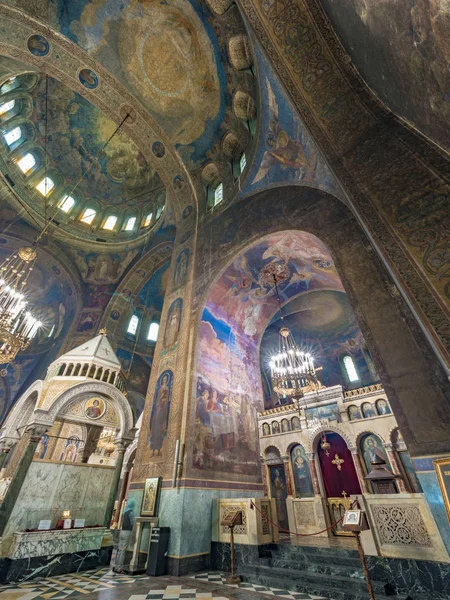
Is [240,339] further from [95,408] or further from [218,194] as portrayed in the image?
[218,194]

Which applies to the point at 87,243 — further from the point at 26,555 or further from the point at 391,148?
the point at 391,148

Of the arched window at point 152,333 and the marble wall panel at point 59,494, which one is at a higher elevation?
the arched window at point 152,333

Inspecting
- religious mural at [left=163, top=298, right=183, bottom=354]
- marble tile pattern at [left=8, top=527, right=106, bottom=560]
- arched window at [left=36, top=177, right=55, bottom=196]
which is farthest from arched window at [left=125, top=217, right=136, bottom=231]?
marble tile pattern at [left=8, top=527, right=106, bottom=560]

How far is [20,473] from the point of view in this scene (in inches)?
261

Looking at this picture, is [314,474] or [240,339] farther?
[314,474]

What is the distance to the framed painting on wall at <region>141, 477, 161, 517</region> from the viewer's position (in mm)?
6316

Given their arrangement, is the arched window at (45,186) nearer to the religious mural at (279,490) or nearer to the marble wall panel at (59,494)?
the marble wall panel at (59,494)

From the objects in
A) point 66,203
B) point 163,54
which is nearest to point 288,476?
point 163,54

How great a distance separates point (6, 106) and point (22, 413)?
578 inches

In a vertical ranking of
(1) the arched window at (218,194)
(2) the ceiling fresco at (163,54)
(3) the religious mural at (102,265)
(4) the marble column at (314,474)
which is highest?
(2) the ceiling fresco at (163,54)

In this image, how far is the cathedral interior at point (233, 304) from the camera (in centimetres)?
412

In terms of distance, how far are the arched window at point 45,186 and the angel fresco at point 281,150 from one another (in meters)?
14.0

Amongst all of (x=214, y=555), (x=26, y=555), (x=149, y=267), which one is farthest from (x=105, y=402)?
(x=149, y=267)

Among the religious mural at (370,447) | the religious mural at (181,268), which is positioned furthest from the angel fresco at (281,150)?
the religious mural at (370,447)
